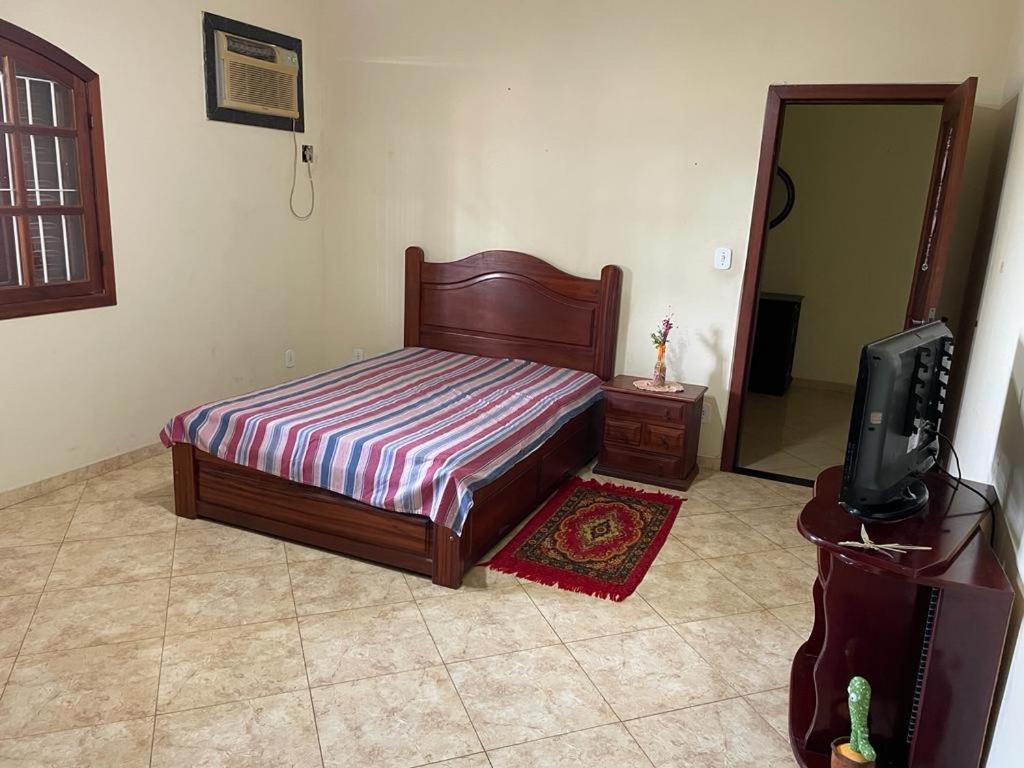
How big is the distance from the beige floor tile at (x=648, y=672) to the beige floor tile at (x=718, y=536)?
0.71 metres

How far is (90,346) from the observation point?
3.54m

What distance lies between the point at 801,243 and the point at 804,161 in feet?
2.07

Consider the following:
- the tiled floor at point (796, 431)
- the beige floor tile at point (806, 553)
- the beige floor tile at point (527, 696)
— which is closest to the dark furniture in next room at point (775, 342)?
the tiled floor at point (796, 431)

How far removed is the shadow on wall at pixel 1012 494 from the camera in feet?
5.45

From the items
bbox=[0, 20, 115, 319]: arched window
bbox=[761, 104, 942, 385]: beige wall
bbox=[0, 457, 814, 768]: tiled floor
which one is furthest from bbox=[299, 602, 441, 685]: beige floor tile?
bbox=[761, 104, 942, 385]: beige wall

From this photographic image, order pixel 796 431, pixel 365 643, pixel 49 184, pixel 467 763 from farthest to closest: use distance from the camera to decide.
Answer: pixel 796 431 → pixel 49 184 → pixel 365 643 → pixel 467 763

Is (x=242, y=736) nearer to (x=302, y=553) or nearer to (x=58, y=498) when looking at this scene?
(x=302, y=553)

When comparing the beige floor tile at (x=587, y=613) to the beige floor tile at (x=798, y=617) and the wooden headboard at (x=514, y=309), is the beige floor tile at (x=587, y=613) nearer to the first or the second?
the beige floor tile at (x=798, y=617)

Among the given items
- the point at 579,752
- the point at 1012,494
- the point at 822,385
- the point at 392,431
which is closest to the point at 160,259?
the point at 392,431

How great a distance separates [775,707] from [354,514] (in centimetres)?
161

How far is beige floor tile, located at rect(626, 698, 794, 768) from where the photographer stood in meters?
1.94

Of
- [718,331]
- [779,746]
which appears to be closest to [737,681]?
[779,746]

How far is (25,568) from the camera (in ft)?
9.07

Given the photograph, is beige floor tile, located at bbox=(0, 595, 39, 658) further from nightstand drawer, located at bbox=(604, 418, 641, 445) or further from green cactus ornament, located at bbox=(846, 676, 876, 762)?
nightstand drawer, located at bbox=(604, 418, 641, 445)
